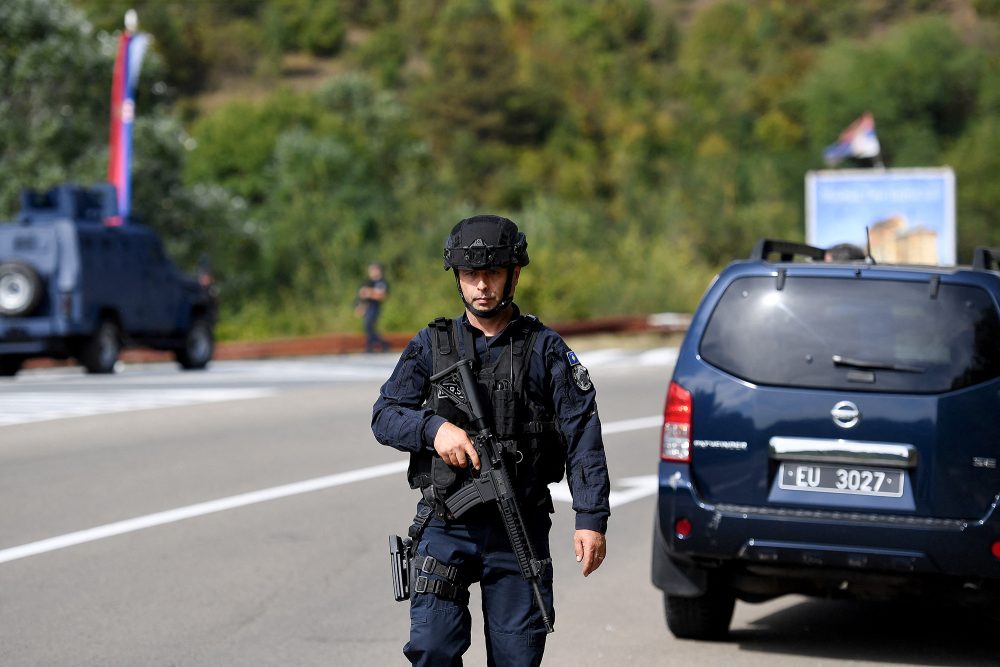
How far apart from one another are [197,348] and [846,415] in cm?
2196

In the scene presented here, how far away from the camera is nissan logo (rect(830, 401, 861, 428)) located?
6.79 m

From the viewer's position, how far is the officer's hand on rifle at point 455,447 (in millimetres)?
4676

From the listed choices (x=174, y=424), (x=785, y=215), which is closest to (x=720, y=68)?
(x=785, y=215)

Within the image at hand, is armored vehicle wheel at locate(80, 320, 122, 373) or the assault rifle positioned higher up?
the assault rifle

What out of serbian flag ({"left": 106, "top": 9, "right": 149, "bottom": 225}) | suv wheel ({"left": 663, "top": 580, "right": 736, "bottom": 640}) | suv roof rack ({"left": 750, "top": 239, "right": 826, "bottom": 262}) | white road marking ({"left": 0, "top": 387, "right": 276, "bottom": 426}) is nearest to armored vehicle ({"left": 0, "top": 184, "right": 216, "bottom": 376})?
white road marking ({"left": 0, "top": 387, "right": 276, "bottom": 426})

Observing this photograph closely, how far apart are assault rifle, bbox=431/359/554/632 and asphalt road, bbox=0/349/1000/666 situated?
7.61 feet

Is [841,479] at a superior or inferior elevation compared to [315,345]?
superior

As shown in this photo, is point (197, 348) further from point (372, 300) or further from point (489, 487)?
point (489, 487)

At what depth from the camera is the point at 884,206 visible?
44156mm

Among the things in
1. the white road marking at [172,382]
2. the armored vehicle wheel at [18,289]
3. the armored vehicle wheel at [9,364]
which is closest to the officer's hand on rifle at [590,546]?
the white road marking at [172,382]

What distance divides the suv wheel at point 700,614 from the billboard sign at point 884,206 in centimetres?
3686

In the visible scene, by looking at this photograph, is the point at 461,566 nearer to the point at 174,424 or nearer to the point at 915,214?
the point at 174,424

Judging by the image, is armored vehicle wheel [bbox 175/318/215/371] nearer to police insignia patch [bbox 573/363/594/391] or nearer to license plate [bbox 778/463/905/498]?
license plate [bbox 778/463/905/498]

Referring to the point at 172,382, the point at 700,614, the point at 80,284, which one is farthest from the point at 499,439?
the point at 80,284
